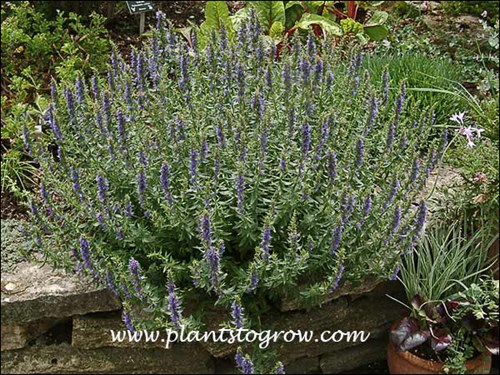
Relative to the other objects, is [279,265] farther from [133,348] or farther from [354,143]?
[133,348]

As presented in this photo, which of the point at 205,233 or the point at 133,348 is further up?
the point at 205,233

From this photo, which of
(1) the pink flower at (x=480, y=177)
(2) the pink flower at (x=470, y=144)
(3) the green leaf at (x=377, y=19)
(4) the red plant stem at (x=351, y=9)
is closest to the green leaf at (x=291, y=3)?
(4) the red plant stem at (x=351, y=9)

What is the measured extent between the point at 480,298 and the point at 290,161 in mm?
1090

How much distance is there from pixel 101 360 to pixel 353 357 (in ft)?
3.88

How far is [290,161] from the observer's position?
275 cm

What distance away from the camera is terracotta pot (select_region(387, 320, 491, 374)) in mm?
3016

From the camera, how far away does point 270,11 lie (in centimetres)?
464

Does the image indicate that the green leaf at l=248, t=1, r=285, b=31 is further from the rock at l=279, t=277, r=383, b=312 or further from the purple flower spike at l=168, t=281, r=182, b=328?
the purple flower spike at l=168, t=281, r=182, b=328

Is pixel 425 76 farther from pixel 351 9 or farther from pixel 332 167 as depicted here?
pixel 332 167

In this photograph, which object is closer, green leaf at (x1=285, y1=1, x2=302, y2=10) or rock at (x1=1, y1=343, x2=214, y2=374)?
rock at (x1=1, y1=343, x2=214, y2=374)

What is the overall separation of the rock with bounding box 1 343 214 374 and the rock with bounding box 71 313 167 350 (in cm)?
8

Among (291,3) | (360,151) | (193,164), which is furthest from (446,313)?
(291,3)

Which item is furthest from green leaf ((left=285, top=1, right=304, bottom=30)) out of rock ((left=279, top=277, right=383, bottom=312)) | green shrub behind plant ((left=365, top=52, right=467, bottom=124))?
rock ((left=279, top=277, right=383, bottom=312))

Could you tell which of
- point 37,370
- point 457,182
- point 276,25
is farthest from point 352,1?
point 37,370
